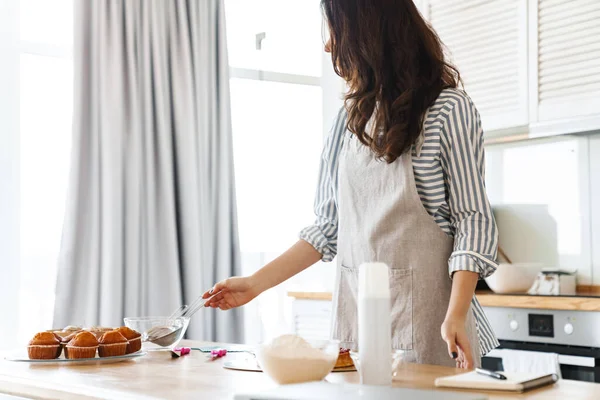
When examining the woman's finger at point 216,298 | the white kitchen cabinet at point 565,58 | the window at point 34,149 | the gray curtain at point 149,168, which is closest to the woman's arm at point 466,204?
the woman's finger at point 216,298

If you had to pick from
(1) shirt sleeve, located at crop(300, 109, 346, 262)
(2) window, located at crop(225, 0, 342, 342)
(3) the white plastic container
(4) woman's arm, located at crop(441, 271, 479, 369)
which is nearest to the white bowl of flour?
(3) the white plastic container

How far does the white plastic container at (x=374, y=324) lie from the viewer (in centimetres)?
106

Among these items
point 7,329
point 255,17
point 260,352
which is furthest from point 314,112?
point 260,352

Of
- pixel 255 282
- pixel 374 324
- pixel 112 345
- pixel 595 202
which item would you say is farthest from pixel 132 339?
pixel 595 202

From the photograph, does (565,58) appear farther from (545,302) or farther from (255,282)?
(255,282)

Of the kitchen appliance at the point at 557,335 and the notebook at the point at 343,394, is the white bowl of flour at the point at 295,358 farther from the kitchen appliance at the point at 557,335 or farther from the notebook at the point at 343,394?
the kitchen appliance at the point at 557,335

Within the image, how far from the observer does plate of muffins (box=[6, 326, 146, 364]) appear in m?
→ 1.50

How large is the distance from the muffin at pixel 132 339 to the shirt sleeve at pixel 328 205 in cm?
44

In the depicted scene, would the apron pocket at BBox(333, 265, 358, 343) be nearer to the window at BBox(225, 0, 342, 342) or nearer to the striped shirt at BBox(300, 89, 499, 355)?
the striped shirt at BBox(300, 89, 499, 355)

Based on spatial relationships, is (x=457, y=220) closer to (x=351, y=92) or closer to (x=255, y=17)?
(x=351, y=92)

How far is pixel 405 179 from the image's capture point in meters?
1.63

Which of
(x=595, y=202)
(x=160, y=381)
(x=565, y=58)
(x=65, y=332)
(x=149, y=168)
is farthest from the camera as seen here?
(x=149, y=168)

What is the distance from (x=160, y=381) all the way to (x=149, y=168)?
2.46m

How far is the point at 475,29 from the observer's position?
3412 mm
